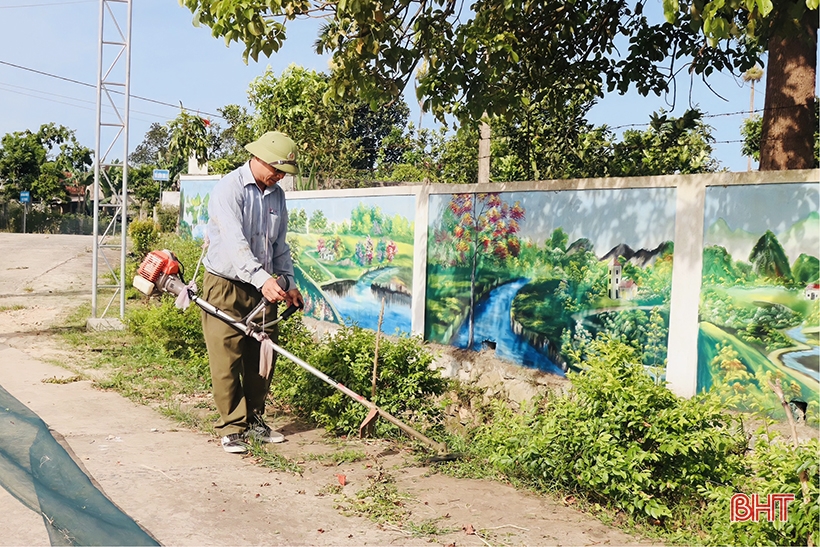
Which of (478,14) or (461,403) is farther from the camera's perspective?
(461,403)

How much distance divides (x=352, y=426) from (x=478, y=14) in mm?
3810

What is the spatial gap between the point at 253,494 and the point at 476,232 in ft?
13.8

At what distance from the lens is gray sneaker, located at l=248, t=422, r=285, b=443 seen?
18.1ft

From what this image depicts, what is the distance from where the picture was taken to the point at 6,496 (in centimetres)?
421

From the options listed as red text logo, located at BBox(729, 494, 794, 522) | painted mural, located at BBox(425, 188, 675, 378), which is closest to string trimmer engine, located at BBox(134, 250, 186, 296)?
painted mural, located at BBox(425, 188, 675, 378)

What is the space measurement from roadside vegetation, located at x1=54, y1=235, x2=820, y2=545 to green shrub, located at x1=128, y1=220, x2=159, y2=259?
13.9 m

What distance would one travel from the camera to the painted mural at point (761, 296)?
200 inches

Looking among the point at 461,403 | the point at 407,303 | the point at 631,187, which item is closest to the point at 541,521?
the point at 631,187

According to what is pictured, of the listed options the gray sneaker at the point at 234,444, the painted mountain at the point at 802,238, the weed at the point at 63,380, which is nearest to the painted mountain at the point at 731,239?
the painted mountain at the point at 802,238

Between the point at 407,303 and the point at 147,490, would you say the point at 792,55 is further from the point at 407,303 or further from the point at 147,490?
the point at 147,490

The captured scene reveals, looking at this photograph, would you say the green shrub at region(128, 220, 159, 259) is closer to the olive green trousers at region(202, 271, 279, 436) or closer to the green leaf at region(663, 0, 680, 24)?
the olive green trousers at region(202, 271, 279, 436)

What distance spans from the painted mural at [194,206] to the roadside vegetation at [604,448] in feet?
39.1

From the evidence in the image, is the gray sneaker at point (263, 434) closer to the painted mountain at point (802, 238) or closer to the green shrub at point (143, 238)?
the painted mountain at point (802, 238)

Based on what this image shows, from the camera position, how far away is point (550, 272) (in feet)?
23.2
